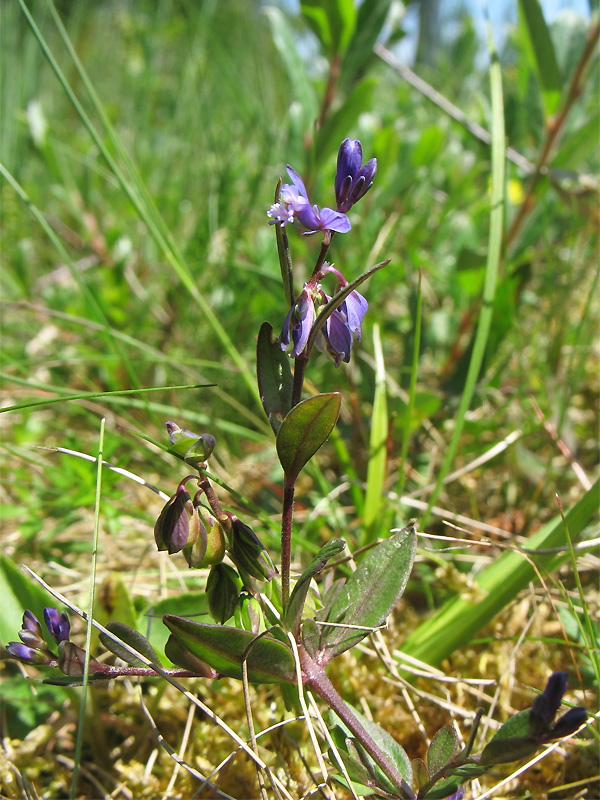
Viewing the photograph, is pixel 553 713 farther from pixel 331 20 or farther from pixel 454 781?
pixel 331 20

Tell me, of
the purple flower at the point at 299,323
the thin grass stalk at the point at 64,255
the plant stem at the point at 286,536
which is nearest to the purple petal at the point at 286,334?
A: the purple flower at the point at 299,323

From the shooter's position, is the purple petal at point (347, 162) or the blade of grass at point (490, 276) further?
the blade of grass at point (490, 276)

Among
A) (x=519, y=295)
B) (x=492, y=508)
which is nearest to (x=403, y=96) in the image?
(x=519, y=295)

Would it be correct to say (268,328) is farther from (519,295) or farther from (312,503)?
(519,295)

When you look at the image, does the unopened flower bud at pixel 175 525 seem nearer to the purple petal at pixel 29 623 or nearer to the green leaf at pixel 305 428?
the green leaf at pixel 305 428

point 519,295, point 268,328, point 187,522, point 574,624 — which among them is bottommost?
point 574,624
